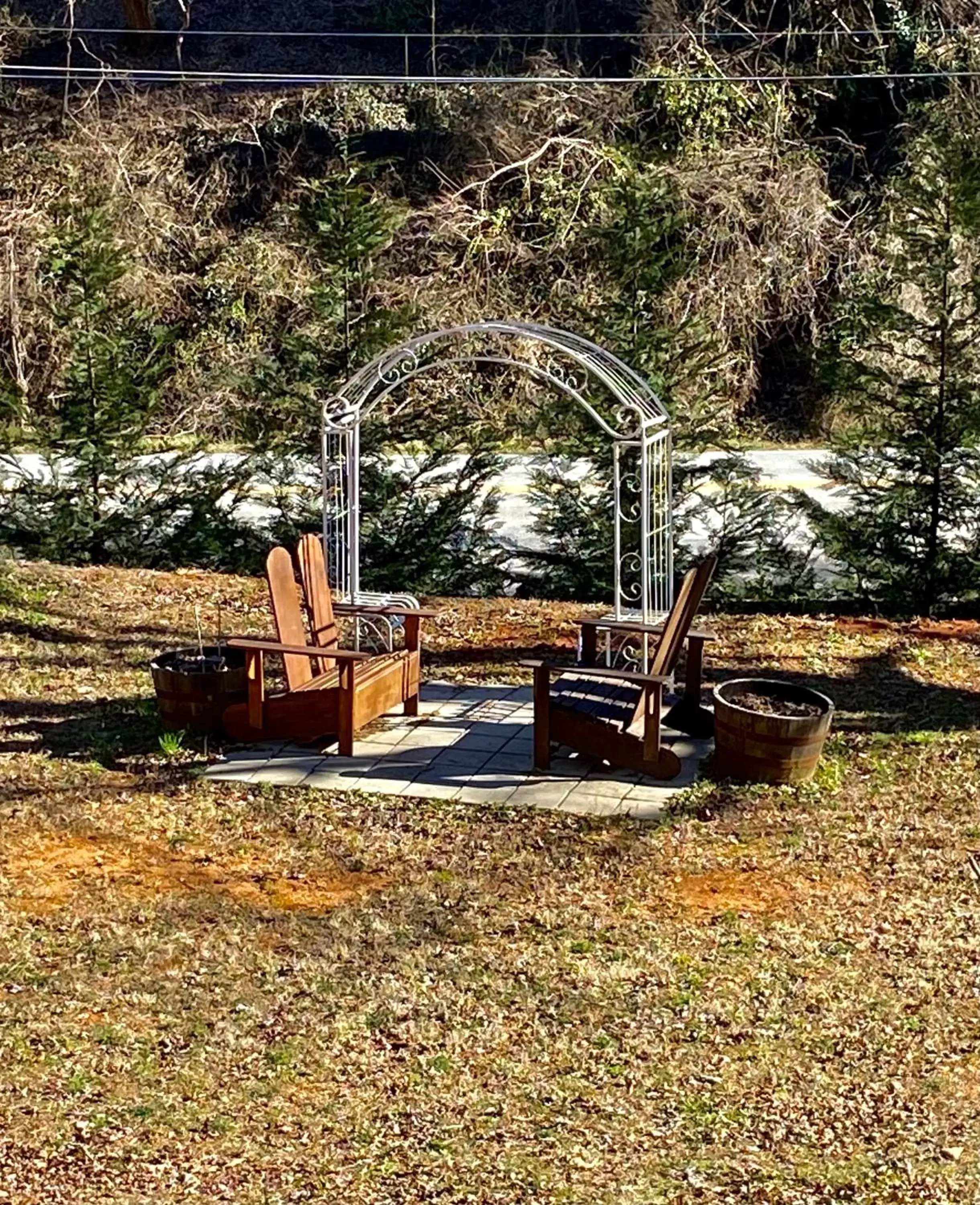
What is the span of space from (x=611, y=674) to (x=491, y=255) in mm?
15704

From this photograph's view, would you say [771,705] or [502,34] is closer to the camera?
[771,705]

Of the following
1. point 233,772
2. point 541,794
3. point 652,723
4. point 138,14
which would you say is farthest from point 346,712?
point 138,14

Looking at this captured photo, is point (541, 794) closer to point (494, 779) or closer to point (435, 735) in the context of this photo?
point (494, 779)

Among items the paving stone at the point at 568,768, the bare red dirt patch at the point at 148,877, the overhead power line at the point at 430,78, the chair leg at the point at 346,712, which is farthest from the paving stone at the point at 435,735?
the overhead power line at the point at 430,78

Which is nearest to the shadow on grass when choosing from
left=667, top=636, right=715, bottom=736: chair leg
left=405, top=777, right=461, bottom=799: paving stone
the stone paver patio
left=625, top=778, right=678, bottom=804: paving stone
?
the stone paver patio

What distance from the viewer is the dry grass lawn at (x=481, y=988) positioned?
405 centimetres

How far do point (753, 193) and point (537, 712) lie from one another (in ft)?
54.9

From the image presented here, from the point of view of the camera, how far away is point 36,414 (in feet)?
43.5

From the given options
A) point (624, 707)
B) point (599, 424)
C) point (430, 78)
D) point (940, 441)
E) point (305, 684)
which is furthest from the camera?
point (430, 78)

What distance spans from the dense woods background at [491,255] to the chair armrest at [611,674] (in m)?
4.56

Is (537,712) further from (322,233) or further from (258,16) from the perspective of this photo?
(258,16)

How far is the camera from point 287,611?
296 inches

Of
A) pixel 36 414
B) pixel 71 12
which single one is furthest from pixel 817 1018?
pixel 71 12

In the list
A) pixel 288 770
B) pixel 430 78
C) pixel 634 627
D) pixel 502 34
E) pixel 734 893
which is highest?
pixel 502 34
